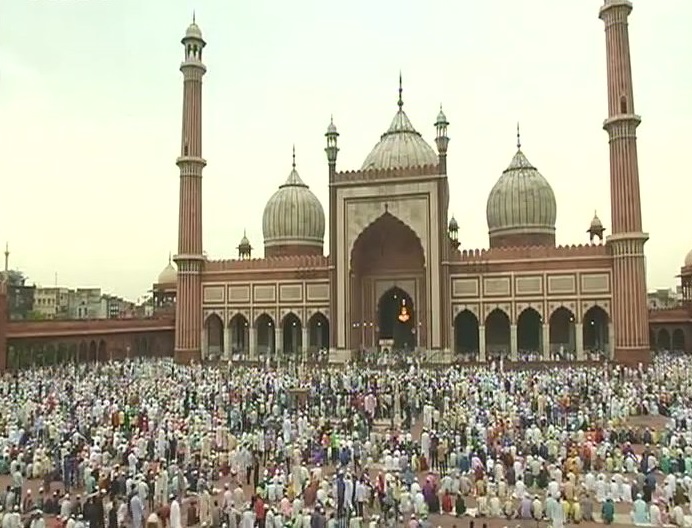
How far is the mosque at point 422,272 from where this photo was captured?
28.2m

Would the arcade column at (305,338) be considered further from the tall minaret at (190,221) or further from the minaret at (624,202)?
the minaret at (624,202)

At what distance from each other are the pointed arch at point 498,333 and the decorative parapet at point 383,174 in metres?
6.91

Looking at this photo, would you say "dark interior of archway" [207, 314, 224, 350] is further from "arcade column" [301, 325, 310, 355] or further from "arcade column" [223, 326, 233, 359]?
"arcade column" [301, 325, 310, 355]

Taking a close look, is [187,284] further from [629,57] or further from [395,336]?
[629,57]

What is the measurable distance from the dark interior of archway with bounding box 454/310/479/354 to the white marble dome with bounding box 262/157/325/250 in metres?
10.7

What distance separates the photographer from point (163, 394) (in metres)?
18.9

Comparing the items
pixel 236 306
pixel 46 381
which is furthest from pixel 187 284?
pixel 46 381

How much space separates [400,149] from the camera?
115ft

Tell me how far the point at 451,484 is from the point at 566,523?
1.81 metres

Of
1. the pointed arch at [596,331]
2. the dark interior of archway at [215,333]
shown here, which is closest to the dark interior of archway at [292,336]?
the dark interior of archway at [215,333]

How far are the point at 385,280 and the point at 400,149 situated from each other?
283 inches

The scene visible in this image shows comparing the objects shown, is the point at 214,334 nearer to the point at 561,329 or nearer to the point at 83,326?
the point at 83,326

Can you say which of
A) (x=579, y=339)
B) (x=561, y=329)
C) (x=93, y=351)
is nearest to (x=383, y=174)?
(x=561, y=329)

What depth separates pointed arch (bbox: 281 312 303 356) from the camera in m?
33.2
